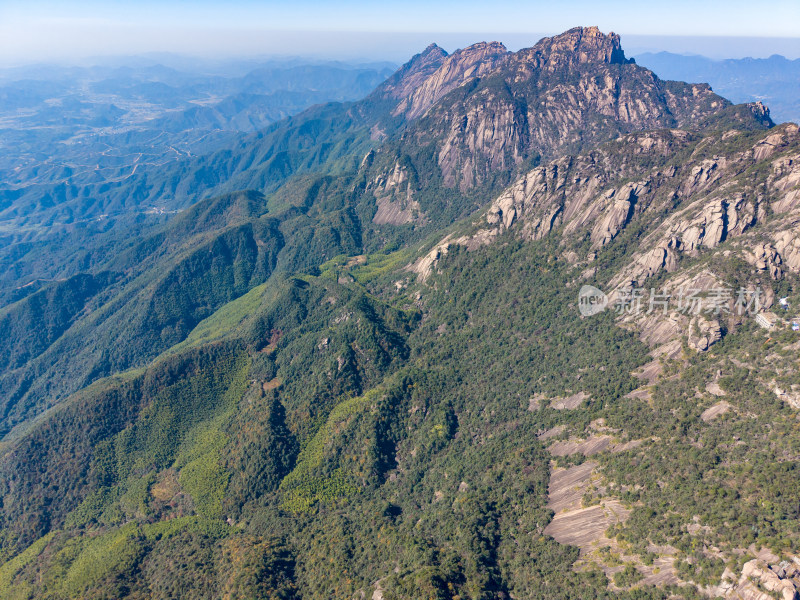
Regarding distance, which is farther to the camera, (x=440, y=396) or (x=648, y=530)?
(x=440, y=396)

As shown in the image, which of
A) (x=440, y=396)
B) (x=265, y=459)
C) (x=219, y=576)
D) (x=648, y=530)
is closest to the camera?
(x=648, y=530)

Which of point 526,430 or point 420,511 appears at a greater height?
point 526,430

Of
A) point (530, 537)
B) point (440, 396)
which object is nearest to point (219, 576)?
point (530, 537)

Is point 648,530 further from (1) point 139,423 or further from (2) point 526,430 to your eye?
(1) point 139,423

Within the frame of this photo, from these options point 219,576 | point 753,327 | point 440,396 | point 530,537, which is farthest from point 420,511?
point 753,327

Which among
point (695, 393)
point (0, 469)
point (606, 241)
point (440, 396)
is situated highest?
point (606, 241)

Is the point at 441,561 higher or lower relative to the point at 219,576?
higher

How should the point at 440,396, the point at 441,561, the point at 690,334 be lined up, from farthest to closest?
the point at 440,396 < the point at 690,334 < the point at 441,561

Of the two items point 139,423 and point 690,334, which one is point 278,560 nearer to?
point 139,423

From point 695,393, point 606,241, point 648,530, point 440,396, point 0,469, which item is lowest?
point 0,469
